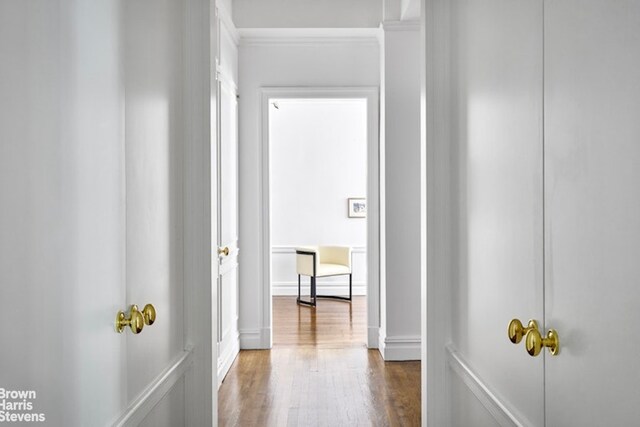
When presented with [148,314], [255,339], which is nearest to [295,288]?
[255,339]

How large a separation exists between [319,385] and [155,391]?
232 cm

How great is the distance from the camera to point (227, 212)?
4301 mm

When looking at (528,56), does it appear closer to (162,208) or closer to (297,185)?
(162,208)

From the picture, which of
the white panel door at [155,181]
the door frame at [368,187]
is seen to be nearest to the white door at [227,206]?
the door frame at [368,187]

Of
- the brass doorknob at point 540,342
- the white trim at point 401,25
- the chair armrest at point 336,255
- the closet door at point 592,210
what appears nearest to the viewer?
the closet door at point 592,210

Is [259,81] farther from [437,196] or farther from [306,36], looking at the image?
[437,196]

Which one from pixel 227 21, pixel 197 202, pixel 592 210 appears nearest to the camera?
pixel 592 210

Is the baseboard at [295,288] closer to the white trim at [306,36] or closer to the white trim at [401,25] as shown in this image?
the white trim at [306,36]

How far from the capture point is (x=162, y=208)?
1858 millimetres

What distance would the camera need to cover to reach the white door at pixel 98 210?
999 millimetres

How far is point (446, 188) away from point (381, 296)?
276cm

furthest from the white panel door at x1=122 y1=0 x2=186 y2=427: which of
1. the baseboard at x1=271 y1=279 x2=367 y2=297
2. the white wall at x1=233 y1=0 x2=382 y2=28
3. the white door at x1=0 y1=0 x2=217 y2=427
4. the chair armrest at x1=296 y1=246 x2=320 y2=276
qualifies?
the baseboard at x1=271 y1=279 x2=367 y2=297

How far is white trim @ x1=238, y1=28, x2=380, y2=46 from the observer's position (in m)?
4.61

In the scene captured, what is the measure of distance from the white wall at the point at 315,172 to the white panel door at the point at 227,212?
3.28 metres
